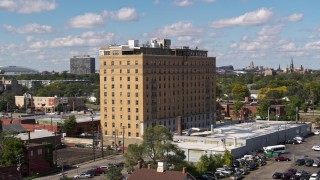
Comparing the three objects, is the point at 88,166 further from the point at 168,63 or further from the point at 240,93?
the point at 240,93

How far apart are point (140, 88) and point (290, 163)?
101ft

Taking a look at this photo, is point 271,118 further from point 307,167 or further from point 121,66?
point 307,167

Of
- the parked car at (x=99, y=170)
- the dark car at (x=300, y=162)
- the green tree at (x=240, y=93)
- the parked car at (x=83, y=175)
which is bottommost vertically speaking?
the parked car at (x=83, y=175)

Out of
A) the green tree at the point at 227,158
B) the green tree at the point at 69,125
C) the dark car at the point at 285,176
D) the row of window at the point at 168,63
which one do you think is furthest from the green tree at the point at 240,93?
the dark car at the point at 285,176

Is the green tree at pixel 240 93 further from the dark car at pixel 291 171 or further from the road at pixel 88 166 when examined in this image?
the dark car at pixel 291 171

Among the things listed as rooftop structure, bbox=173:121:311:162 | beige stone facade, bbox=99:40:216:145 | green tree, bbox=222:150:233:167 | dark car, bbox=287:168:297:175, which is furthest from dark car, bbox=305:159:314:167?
beige stone facade, bbox=99:40:216:145

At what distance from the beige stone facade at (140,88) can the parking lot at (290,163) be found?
23.8m

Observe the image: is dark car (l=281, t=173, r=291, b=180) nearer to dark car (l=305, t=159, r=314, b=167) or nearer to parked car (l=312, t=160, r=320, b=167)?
dark car (l=305, t=159, r=314, b=167)

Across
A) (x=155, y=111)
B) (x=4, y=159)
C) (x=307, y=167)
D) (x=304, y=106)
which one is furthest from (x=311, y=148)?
(x=304, y=106)

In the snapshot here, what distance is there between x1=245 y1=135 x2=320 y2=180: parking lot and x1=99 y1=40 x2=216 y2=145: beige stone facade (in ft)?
78.1

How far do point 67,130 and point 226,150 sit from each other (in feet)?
124

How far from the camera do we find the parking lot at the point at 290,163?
63.9 metres

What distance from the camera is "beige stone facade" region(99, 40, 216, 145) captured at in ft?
298

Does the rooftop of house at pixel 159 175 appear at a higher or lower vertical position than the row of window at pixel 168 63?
lower
